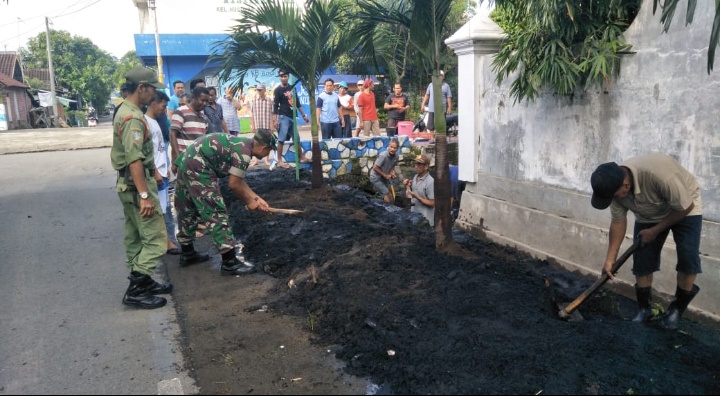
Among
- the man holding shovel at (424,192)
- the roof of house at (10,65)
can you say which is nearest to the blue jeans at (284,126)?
the man holding shovel at (424,192)

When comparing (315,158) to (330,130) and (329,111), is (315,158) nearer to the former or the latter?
(329,111)

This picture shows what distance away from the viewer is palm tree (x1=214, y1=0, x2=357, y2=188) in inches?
330

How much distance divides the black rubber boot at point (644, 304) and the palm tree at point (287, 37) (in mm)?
5302

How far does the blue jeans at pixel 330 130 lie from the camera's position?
40.2 ft

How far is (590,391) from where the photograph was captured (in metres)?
3.19

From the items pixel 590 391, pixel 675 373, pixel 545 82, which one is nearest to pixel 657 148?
pixel 545 82

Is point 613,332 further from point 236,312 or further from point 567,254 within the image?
point 236,312

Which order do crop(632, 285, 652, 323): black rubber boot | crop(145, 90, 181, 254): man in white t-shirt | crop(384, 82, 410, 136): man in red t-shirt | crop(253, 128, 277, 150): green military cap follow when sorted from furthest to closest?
1. crop(384, 82, 410, 136): man in red t-shirt
2. crop(145, 90, 181, 254): man in white t-shirt
3. crop(253, 128, 277, 150): green military cap
4. crop(632, 285, 652, 323): black rubber boot

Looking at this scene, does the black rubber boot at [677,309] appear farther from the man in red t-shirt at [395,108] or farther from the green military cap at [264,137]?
the man in red t-shirt at [395,108]

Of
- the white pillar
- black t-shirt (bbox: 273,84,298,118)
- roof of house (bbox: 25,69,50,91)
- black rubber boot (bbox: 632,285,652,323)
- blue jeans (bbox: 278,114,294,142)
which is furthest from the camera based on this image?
roof of house (bbox: 25,69,50,91)

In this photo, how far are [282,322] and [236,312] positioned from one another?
46 centimetres

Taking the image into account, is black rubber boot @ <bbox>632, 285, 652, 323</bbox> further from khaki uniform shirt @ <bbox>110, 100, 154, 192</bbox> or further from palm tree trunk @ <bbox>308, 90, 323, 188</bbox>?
palm tree trunk @ <bbox>308, 90, 323, 188</bbox>

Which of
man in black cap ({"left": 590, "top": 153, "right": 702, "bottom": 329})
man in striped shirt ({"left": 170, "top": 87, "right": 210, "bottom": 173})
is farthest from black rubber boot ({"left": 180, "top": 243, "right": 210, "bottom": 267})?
man in black cap ({"left": 590, "top": 153, "right": 702, "bottom": 329})

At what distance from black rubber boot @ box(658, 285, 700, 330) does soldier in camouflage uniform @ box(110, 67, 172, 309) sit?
4005mm
